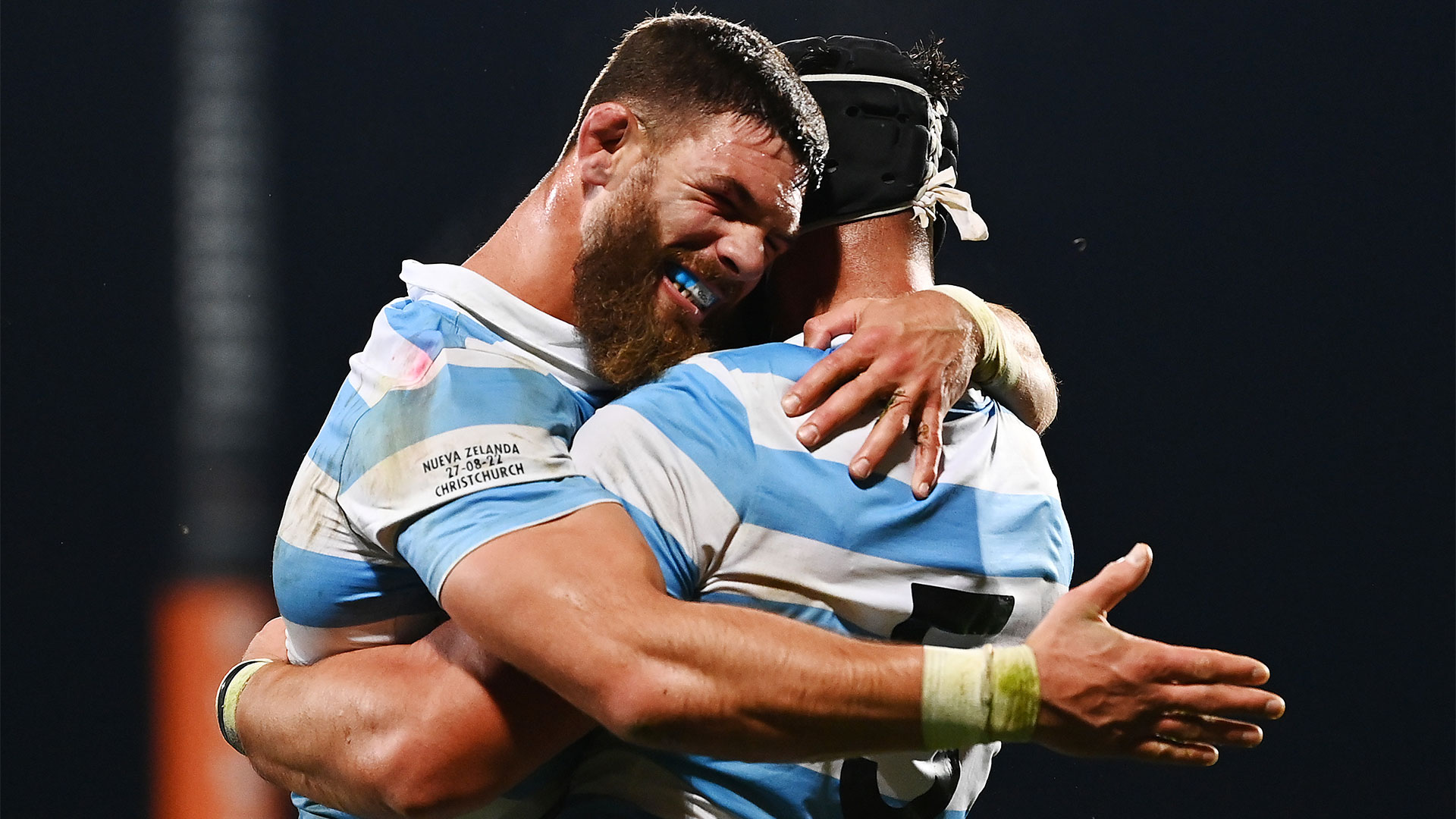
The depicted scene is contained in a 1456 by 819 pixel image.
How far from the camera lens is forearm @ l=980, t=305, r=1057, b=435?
3.83ft

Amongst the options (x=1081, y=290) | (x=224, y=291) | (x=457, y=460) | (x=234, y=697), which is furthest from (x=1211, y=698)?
(x=224, y=291)

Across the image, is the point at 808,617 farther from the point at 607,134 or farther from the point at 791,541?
the point at 607,134

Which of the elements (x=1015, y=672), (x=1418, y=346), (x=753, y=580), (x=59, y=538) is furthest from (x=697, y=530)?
(x=1418, y=346)

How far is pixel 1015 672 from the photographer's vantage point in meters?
0.81

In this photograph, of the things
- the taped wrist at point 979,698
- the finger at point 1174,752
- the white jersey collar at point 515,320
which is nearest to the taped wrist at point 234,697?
the white jersey collar at point 515,320

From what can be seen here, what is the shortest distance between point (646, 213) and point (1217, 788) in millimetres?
1553

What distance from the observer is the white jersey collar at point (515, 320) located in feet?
3.44

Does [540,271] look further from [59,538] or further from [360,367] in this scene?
[59,538]

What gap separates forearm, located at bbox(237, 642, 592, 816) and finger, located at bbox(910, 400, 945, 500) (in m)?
0.29

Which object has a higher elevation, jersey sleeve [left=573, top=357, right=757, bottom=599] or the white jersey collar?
the white jersey collar

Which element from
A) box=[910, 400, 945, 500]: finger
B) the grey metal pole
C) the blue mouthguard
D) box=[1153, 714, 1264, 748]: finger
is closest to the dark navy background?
the grey metal pole

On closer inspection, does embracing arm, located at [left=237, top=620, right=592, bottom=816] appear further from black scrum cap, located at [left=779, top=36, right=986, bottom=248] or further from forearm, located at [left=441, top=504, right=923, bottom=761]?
black scrum cap, located at [left=779, top=36, right=986, bottom=248]

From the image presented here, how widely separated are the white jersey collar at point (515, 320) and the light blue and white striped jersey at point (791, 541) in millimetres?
130

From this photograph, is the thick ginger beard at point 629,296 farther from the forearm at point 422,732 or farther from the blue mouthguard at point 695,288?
the forearm at point 422,732
